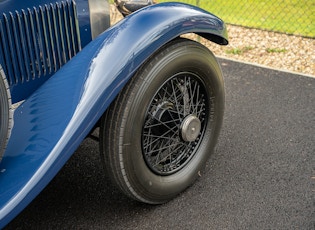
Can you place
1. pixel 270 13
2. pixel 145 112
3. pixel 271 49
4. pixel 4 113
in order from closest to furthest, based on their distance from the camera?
→ pixel 4 113, pixel 145 112, pixel 271 49, pixel 270 13

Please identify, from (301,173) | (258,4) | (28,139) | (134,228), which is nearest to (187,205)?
(134,228)

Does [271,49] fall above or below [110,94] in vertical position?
below

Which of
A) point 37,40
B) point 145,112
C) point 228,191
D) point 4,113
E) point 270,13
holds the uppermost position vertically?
point 37,40

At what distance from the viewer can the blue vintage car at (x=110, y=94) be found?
6.18 ft

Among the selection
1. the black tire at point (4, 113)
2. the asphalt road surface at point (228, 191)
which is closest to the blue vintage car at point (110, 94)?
the black tire at point (4, 113)

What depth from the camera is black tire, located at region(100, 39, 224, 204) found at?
2104 millimetres

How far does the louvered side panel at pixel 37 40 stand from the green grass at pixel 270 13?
333 centimetres

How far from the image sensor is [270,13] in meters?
6.04

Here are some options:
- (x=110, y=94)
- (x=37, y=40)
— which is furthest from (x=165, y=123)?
(x=37, y=40)

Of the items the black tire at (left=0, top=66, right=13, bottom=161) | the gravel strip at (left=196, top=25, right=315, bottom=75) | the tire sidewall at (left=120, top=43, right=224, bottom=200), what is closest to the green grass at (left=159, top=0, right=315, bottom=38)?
the gravel strip at (left=196, top=25, right=315, bottom=75)

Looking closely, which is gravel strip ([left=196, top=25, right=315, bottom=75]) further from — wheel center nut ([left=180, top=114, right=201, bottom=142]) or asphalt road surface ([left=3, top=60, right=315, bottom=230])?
wheel center nut ([left=180, top=114, right=201, bottom=142])

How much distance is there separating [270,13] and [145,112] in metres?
A: 4.49

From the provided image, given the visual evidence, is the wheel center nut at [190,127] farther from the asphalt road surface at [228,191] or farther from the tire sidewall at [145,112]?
the asphalt road surface at [228,191]

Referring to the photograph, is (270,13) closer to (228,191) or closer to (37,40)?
(228,191)
